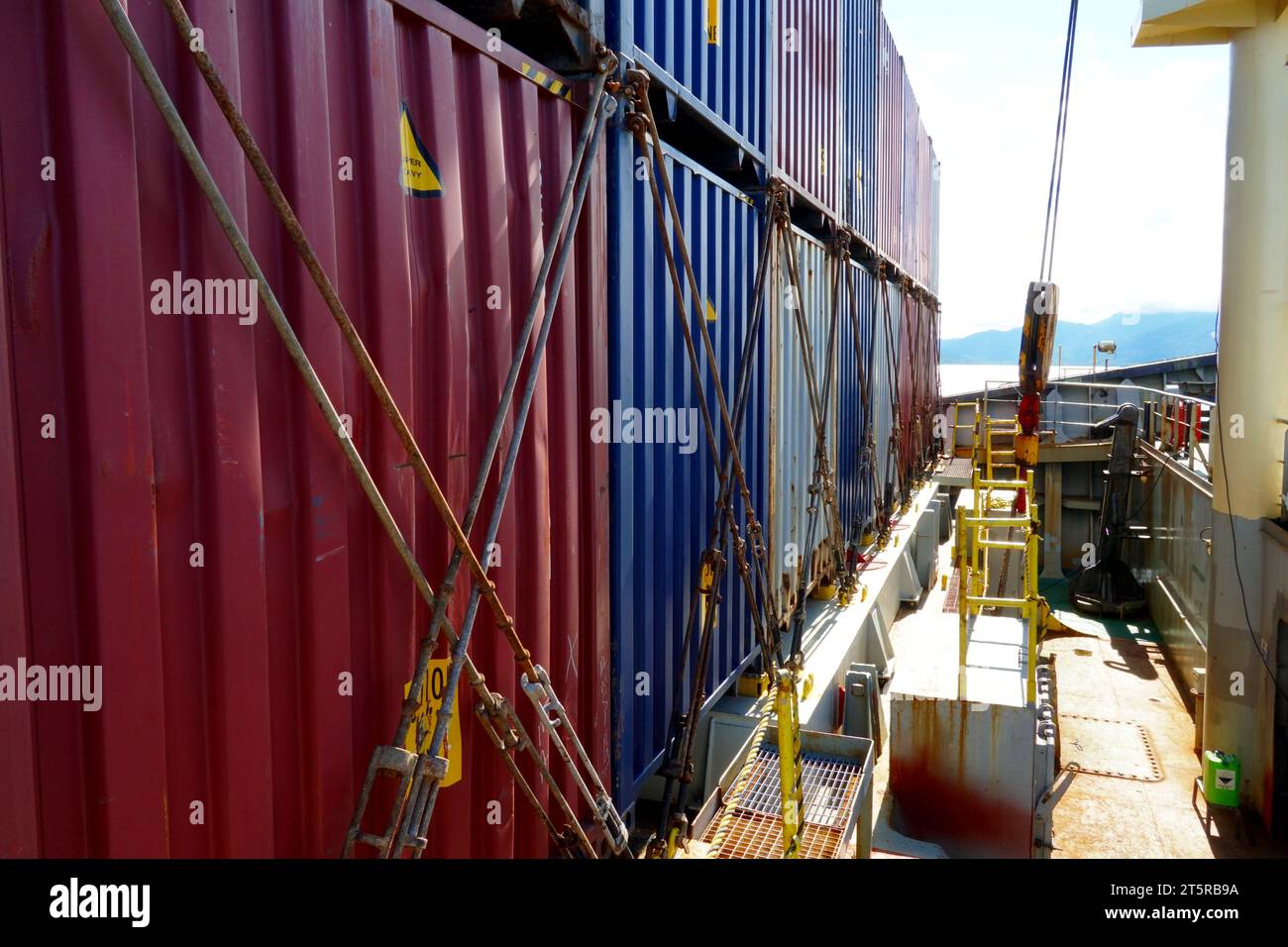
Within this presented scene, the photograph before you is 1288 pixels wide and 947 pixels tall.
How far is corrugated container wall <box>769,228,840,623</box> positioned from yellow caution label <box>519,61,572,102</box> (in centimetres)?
370

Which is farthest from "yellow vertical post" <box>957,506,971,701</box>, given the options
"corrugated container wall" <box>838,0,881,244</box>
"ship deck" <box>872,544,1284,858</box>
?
"corrugated container wall" <box>838,0,881,244</box>

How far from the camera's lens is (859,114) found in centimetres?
1233

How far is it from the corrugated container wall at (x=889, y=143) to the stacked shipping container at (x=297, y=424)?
9983 millimetres

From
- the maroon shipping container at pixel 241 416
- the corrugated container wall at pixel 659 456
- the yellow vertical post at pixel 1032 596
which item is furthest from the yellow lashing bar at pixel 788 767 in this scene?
the yellow vertical post at pixel 1032 596

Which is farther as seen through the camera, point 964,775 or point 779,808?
point 964,775

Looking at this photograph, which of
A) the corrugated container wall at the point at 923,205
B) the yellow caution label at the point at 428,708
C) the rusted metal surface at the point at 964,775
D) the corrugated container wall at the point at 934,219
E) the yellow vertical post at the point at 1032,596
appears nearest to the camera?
Answer: the yellow caution label at the point at 428,708

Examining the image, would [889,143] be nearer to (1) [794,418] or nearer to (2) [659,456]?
(1) [794,418]

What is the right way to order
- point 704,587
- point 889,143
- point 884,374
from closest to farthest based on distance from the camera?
point 704,587, point 884,374, point 889,143

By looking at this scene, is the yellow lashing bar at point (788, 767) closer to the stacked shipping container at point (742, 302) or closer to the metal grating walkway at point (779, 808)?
the metal grating walkway at point (779, 808)

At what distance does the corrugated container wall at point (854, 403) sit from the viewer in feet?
37.0

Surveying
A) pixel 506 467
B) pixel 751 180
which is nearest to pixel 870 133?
pixel 751 180

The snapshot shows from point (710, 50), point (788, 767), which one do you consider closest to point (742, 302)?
point (710, 50)

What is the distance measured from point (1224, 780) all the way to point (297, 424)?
10278mm

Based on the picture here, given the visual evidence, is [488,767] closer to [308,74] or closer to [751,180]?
[308,74]
